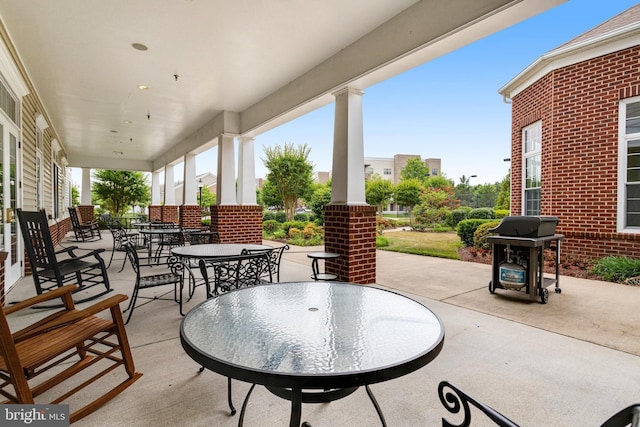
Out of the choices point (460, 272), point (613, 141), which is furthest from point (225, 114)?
point (613, 141)

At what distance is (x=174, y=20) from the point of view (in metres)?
3.70

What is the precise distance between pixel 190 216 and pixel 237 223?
12.8ft

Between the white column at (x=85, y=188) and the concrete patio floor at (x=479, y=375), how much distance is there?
42.7 feet

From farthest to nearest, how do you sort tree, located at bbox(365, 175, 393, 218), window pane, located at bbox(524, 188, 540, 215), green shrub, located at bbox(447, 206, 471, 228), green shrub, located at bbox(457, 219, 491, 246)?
tree, located at bbox(365, 175, 393, 218), green shrub, located at bbox(447, 206, 471, 228), green shrub, located at bbox(457, 219, 491, 246), window pane, located at bbox(524, 188, 540, 215)

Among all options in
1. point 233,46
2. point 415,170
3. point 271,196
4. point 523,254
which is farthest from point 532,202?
point 415,170

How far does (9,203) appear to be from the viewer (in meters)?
4.24

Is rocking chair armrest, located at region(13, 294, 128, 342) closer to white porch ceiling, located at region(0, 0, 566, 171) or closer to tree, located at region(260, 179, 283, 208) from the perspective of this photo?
white porch ceiling, located at region(0, 0, 566, 171)

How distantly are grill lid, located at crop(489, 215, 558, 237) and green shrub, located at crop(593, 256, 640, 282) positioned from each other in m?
1.58

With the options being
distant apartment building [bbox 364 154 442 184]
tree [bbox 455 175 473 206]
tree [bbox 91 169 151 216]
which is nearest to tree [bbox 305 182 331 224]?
tree [bbox 91 169 151 216]

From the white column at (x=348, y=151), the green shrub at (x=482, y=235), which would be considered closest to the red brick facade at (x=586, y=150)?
the green shrub at (x=482, y=235)

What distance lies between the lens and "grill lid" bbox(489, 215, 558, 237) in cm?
397

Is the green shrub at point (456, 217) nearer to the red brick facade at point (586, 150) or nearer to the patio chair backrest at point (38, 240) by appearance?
the red brick facade at point (586, 150)

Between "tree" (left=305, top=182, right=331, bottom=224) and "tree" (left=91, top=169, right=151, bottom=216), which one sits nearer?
"tree" (left=305, top=182, right=331, bottom=224)

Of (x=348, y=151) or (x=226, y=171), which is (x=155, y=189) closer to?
(x=226, y=171)
